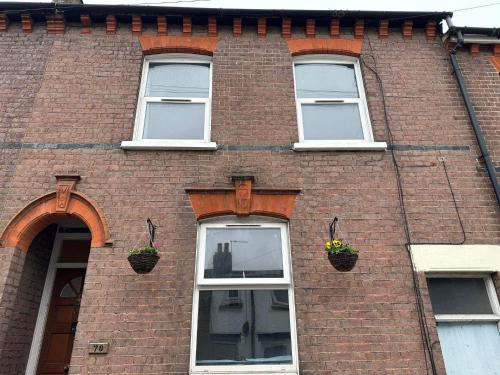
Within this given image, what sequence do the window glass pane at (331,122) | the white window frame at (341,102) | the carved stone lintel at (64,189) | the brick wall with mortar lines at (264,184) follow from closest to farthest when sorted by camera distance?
the brick wall with mortar lines at (264,184) → the carved stone lintel at (64,189) → the white window frame at (341,102) → the window glass pane at (331,122)

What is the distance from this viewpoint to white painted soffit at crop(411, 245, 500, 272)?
453cm

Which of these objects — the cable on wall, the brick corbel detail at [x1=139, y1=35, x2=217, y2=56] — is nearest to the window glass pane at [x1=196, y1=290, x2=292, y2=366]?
the cable on wall

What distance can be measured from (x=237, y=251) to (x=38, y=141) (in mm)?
3287

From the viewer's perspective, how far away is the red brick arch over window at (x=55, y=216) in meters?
4.55

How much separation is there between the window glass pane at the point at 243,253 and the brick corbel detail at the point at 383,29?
4.02 m

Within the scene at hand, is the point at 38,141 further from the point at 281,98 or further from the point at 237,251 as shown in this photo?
the point at 281,98

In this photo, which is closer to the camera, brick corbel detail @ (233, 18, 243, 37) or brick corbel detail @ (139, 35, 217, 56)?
brick corbel detail @ (139, 35, 217, 56)

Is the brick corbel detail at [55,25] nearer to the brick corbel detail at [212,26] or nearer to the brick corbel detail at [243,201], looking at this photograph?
the brick corbel detail at [212,26]

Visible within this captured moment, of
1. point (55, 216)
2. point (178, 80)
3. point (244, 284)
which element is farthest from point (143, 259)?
point (178, 80)

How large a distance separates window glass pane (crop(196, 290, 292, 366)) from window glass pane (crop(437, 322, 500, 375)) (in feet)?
6.42

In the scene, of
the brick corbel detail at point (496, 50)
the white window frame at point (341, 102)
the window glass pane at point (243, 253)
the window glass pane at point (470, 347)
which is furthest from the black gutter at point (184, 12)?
the window glass pane at point (470, 347)

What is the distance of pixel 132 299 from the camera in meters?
4.27

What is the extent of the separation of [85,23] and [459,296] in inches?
279

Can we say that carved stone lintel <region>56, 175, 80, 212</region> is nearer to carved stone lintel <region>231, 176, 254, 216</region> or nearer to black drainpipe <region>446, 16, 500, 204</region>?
carved stone lintel <region>231, 176, 254, 216</region>
